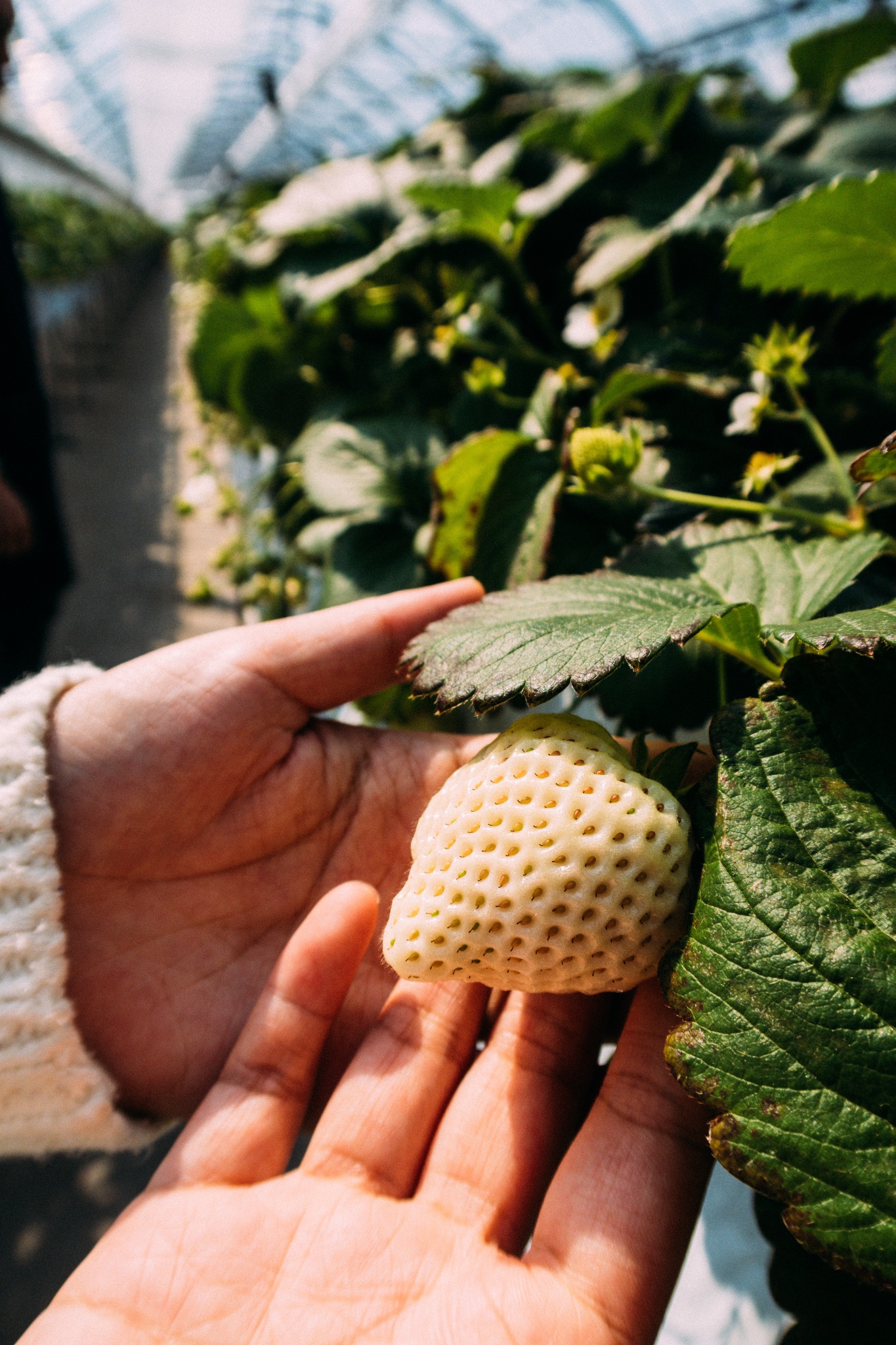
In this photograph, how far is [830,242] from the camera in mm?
825

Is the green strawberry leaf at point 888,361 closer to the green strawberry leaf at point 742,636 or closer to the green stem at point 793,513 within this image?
the green stem at point 793,513

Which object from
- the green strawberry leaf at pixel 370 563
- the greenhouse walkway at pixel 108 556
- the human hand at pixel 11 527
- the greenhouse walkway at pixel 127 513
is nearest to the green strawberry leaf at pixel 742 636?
the green strawberry leaf at pixel 370 563

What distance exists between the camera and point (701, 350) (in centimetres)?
103

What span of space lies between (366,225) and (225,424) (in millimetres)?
1088

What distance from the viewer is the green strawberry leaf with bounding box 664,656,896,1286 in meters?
0.52

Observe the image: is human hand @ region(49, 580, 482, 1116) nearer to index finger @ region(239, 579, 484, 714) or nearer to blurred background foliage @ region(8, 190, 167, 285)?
index finger @ region(239, 579, 484, 714)

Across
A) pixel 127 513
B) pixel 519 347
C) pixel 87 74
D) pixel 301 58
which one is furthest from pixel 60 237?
pixel 519 347

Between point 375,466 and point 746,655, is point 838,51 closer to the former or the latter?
point 375,466

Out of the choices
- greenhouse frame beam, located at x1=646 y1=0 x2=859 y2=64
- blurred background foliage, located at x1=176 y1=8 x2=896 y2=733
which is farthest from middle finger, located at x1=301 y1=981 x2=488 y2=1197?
greenhouse frame beam, located at x1=646 y1=0 x2=859 y2=64

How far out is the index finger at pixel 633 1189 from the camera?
70 centimetres

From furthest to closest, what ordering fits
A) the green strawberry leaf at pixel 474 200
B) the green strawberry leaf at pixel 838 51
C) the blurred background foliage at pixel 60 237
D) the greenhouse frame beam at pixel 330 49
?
1. the blurred background foliage at pixel 60 237
2. the greenhouse frame beam at pixel 330 49
3. the green strawberry leaf at pixel 838 51
4. the green strawberry leaf at pixel 474 200

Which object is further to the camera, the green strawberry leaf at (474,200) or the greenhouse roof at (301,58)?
the greenhouse roof at (301,58)

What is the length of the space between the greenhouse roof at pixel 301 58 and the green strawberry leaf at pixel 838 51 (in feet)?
0.61

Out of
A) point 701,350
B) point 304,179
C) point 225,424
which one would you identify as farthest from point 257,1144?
point 225,424
